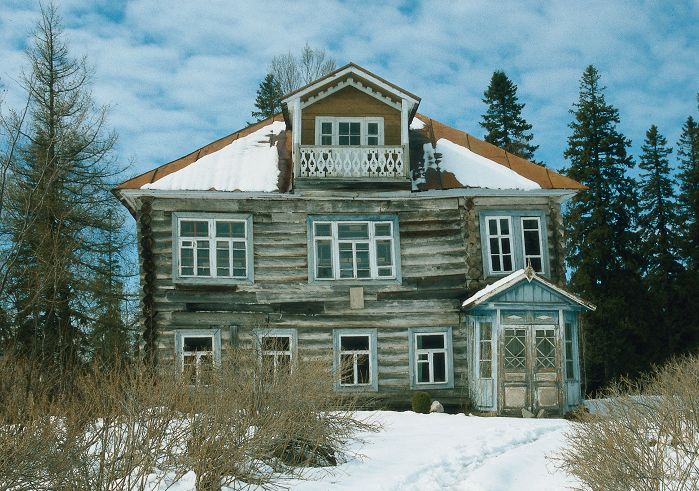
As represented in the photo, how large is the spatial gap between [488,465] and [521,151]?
27851 millimetres

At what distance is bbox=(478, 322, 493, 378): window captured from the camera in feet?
64.6

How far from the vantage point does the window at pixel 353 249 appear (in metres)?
20.5

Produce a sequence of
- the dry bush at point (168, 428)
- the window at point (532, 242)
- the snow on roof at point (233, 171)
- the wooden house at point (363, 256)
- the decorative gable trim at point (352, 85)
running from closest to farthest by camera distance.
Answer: the dry bush at point (168, 428), the wooden house at point (363, 256), the snow on roof at point (233, 171), the decorative gable trim at point (352, 85), the window at point (532, 242)

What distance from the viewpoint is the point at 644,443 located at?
325 inches

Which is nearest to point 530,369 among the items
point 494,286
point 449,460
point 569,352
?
point 569,352

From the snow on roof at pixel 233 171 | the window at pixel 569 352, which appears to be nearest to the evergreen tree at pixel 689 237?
the window at pixel 569 352

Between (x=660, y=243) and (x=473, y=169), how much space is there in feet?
49.5

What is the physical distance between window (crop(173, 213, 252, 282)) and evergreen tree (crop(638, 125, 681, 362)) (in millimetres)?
19057

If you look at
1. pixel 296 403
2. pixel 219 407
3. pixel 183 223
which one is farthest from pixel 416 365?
pixel 219 407

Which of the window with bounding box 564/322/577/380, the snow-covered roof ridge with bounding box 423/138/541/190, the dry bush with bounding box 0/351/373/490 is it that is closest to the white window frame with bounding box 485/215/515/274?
the snow-covered roof ridge with bounding box 423/138/541/190

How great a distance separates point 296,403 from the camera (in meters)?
11.3

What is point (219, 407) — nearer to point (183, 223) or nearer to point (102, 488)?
point (102, 488)

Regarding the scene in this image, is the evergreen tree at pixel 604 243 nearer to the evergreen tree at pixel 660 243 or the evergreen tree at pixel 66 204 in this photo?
the evergreen tree at pixel 660 243

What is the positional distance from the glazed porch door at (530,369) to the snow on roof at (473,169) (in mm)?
3974
